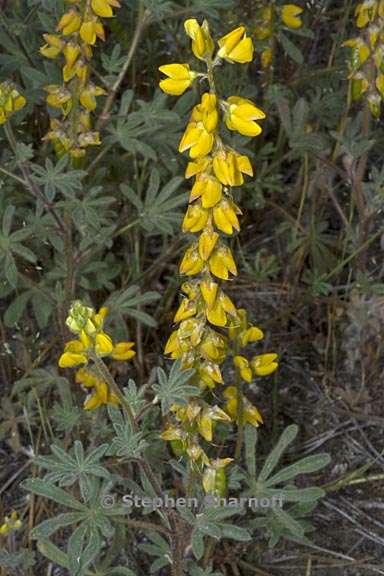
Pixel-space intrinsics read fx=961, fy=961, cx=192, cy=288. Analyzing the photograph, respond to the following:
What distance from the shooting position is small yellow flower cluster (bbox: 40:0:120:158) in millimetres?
2109

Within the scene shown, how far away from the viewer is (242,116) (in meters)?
1.51

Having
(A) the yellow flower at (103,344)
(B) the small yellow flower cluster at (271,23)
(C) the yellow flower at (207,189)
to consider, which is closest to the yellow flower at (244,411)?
(A) the yellow flower at (103,344)

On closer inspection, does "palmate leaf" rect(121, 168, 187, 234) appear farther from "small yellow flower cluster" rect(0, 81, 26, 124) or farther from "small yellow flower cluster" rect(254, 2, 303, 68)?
"small yellow flower cluster" rect(254, 2, 303, 68)

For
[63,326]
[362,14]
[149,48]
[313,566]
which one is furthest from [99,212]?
[313,566]

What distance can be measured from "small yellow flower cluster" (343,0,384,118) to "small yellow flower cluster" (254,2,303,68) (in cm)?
29

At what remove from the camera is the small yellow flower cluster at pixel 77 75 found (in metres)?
2.11

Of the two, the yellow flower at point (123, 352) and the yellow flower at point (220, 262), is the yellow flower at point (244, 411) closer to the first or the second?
the yellow flower at point (123, 352)

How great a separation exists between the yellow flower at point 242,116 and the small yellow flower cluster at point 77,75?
0.69m

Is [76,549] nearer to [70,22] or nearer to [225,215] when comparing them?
[225,215]

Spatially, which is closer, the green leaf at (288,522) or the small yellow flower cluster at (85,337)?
the small yellow flower cluster at (85,337)

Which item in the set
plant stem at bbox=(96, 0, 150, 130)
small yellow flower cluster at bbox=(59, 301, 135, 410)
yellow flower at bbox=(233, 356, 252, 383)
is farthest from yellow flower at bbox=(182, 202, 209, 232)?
plant stem at bbox=(96, 0, 150, 130)

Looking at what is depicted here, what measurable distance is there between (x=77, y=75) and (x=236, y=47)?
0.73 meters

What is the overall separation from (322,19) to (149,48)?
0.59 m

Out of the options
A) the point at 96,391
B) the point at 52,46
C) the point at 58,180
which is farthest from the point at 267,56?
the point at 96,391
